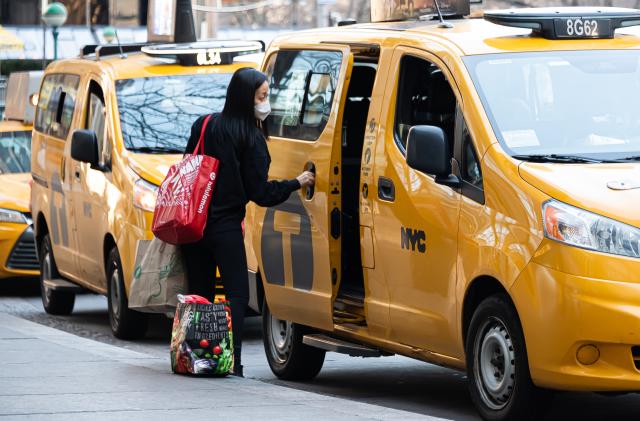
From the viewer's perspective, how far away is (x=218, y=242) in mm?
9172

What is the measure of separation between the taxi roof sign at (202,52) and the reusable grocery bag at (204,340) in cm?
484

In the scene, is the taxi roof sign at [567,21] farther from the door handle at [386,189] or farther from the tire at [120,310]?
the tire at [120,310]

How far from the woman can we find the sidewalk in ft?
2.36

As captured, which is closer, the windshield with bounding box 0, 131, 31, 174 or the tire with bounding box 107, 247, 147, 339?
the tire with bounding box 107, 247, 147, 339

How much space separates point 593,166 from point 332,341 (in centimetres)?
234

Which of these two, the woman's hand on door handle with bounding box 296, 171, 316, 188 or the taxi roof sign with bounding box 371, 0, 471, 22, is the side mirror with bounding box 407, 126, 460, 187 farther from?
the taxi roof sign with bounding box 371, 0, 471, 22

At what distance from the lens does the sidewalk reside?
24.3 ft

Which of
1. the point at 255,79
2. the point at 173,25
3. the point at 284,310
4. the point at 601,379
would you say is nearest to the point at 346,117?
Result: the point at 255,79

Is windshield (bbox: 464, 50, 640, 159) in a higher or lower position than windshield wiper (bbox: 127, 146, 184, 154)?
higher

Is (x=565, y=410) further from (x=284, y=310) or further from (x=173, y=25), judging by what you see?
→ (x=173, y=25)

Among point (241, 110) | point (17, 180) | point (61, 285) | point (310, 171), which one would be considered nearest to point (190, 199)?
point (241, 110)

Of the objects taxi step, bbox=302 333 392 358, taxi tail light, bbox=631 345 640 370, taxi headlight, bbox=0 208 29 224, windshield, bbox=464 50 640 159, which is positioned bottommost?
taxi headlight, bbox=0 208 29 224

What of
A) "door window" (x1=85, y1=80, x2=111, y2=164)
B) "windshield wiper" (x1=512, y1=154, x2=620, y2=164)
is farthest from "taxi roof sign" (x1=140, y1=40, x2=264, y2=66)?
"windshield wiper" (x1=512, y1=154, x2=620, y2=164)

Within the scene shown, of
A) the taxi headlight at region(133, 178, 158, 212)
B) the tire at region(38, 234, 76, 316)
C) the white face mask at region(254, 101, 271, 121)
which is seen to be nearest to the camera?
the white face mask at region(254, 101, 271, 121)
